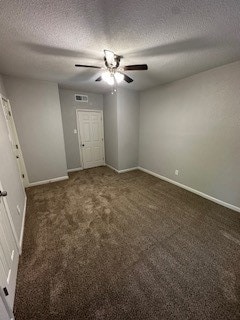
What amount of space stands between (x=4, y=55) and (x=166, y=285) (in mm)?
3584

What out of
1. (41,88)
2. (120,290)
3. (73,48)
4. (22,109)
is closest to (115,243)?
(120,290)

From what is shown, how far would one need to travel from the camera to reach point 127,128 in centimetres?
425

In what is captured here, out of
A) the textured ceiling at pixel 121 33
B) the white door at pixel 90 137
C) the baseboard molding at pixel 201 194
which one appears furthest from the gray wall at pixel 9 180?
the baseboard molding at pixel 201 194

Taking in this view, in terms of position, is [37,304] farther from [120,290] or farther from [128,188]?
[128,188]

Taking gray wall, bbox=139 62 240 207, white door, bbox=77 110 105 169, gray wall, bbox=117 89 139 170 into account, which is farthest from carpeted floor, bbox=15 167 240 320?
white door, bbox=77 110 105 169

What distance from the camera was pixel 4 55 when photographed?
2000 millimetres

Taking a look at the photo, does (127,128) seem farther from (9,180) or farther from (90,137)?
(9,180)

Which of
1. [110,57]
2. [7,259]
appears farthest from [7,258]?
[110,57]

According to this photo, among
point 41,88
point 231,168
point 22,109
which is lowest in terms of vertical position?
point 231,168

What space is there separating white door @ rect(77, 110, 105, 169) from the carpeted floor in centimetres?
207

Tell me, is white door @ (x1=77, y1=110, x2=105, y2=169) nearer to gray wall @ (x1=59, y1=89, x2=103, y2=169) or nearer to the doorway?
gray wall @ (x1=59, y1=89, x2=103, y2=169)

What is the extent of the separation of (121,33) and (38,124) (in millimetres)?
2779

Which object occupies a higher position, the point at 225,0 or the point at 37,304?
the point at 225,0

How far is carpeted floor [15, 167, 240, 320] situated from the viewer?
1.22 m
